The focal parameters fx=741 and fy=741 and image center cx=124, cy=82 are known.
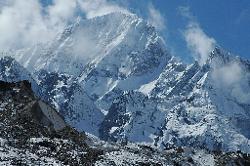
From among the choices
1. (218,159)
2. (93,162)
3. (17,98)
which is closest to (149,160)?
Answer: (93,162)

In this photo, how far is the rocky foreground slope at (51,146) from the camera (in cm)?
6406

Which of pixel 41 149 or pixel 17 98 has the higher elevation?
pixel 17 98

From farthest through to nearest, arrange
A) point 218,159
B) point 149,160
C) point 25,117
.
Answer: point 218,159 → point 25,117 → point 149,160

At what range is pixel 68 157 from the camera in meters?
65.4

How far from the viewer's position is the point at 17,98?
86125mm

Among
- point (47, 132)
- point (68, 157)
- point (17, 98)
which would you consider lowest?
point (68, 157)

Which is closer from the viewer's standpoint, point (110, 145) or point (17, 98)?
point (110, 145)

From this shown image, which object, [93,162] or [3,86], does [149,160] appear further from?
[3,86]

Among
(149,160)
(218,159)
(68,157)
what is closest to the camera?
(68,157)

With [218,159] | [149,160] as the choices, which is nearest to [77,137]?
[149,160]

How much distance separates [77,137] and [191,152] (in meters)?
15.1

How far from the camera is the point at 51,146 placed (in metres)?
68.9

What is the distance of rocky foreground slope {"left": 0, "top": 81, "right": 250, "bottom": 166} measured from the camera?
64062 millimetres

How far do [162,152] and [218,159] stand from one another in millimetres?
6473
